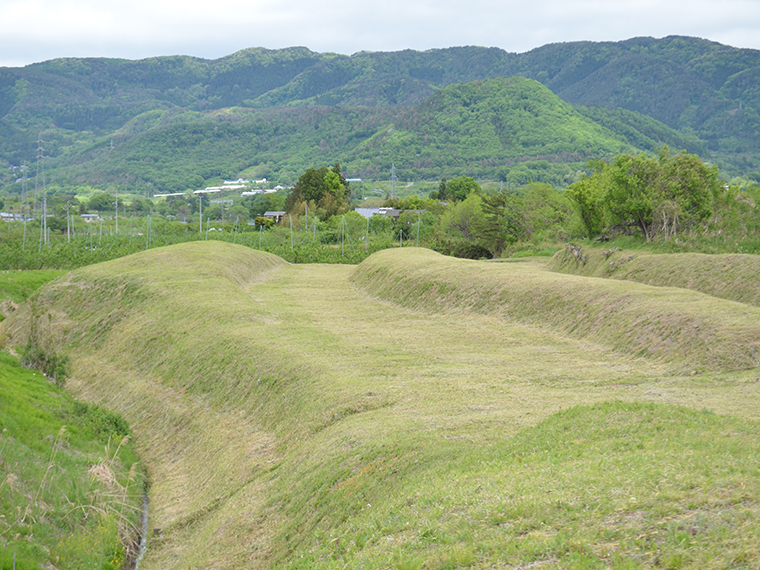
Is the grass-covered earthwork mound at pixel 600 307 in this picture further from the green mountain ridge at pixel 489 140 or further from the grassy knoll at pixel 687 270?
the green mountain ridge at pixel 489 140

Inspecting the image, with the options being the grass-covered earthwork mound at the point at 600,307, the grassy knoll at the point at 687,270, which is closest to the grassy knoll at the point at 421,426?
the grass-covered earthwork mound at the point at 600,307

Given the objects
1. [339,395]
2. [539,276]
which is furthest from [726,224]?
[339,395]

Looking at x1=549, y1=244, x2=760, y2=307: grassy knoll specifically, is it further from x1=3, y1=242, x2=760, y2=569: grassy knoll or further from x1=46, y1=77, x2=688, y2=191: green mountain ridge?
x1=46, y1=77, x2=688, y2=191: green mountain ridge

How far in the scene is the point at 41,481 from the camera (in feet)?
45.2

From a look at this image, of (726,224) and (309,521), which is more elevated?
(726,224)

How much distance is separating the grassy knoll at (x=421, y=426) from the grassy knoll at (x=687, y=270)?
10.8 ft

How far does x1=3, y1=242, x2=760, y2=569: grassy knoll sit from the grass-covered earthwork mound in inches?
6.0

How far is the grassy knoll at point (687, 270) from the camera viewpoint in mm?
22016

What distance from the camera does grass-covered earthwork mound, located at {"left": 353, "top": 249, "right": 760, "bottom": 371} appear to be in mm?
15844

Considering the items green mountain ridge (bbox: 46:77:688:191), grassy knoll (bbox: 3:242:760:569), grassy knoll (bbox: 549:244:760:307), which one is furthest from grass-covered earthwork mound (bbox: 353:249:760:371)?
green mountain ridge (bbox: 46:77:688:191)

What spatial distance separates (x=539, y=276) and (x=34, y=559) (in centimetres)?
2128

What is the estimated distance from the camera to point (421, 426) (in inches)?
460

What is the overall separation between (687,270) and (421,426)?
1776cm

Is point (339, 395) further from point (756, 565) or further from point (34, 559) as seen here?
point (756, 565)
